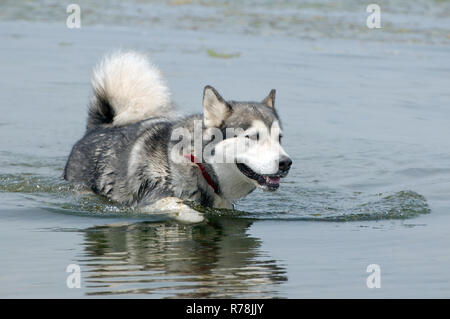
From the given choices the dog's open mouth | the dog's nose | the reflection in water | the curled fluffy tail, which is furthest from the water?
the curled fluffy tail

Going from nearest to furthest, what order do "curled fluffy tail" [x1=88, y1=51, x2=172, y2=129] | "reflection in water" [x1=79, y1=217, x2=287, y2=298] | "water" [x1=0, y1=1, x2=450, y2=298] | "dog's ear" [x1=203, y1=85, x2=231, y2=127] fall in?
"reflection in water" [x1=79, y1=217, x2=287, y2=298] → "water" [x1=0, y1=1, x2=450, y2=298] → "dog's ear" [x1=203, y1=85, x2=231, y2=127] → "curled fluffy tail" [x1=88, y1=51, x2=172, y2=129]

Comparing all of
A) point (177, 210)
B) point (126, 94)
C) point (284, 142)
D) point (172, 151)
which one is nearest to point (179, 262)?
point (177, 210)

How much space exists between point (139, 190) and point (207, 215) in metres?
0.61

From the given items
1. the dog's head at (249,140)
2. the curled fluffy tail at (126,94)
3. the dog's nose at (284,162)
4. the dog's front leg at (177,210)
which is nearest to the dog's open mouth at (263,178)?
the dog's head at (249,140)

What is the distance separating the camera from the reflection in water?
15.6 feet

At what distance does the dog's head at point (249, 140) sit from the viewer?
585cm

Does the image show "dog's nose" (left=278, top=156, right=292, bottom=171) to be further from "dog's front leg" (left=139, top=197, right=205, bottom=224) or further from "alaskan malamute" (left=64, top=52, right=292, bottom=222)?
"dog's front leg" (left=139, top=197, right=205, bottom=224)

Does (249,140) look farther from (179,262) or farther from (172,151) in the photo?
(179,262)

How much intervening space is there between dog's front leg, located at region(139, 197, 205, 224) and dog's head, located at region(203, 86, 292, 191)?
46 cm

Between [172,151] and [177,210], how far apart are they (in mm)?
479

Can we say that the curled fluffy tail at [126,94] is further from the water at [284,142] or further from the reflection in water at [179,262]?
the reflection in water at [179,262]

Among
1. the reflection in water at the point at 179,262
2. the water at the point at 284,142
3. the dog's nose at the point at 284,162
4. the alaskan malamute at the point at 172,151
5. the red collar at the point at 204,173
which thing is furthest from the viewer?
the red collar at the point at 204,173

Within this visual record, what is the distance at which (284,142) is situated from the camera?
389 inches
